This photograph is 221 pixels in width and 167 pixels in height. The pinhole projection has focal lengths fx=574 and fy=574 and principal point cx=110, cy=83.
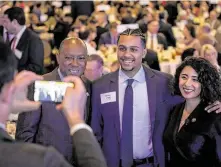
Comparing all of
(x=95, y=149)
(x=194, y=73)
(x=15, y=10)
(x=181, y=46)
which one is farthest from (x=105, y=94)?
(x=181, y=46)

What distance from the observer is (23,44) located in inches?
209

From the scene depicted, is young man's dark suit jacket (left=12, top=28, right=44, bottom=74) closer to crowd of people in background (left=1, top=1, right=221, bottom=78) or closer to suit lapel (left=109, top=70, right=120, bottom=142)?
crowd of people in background (left=1, top=1, right=221, bottom=78)

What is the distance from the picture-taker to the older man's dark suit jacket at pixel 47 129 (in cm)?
314

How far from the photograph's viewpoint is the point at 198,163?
318cm

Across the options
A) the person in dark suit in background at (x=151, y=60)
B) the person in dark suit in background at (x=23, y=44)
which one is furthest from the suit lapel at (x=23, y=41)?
the person in dark suit in background at (x=151, y=60)

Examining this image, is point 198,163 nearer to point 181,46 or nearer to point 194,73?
point 194,73

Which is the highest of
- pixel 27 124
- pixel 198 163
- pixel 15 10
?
pixel 15 10

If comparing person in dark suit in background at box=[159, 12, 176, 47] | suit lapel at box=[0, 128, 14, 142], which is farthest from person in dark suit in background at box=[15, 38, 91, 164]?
person in dark suit in background at box=[159, 12, 176, 47]

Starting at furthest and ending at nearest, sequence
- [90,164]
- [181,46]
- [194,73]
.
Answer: [181,46], [194,73], [90,164]

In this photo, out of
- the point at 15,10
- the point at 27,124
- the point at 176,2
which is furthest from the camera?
the point at 176,2

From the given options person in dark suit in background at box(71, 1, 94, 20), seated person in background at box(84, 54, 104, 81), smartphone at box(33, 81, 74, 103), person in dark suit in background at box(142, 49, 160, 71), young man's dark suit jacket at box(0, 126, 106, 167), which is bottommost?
young man's dark suit jacket at box(0, 126, 106, 167)

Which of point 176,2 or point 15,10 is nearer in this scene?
point 15,10

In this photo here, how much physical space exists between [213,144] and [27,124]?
1.03 metres

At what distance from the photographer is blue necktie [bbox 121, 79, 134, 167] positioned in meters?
3.38
